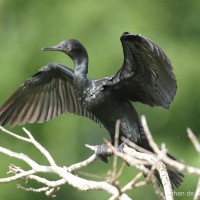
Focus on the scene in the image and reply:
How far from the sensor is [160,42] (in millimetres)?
12773

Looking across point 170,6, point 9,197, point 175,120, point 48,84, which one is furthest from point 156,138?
point 48,84

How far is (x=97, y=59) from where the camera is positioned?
12242 millimetres

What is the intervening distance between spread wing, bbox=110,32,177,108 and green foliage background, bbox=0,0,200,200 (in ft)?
14.9

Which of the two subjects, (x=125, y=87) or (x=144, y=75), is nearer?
(x=144, y=75)

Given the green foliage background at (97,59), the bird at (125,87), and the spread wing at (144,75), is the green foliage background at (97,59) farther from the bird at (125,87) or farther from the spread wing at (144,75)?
the spread wing at (144,75)

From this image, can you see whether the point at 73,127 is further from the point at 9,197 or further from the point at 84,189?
the point at 84,189

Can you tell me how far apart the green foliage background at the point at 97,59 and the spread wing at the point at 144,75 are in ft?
14.9

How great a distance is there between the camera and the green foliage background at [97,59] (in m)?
12.2

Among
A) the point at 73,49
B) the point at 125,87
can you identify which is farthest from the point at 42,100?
the point at 125,87

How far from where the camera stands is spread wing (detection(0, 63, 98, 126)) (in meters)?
7.49

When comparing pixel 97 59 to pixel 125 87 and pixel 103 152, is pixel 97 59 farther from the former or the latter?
pixel 103 152

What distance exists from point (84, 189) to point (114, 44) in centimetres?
763

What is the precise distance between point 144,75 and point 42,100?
62.0 inches

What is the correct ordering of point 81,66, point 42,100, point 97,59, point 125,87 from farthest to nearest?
point 97,59 < point 42,100 < point 81,66 < point 125,87
